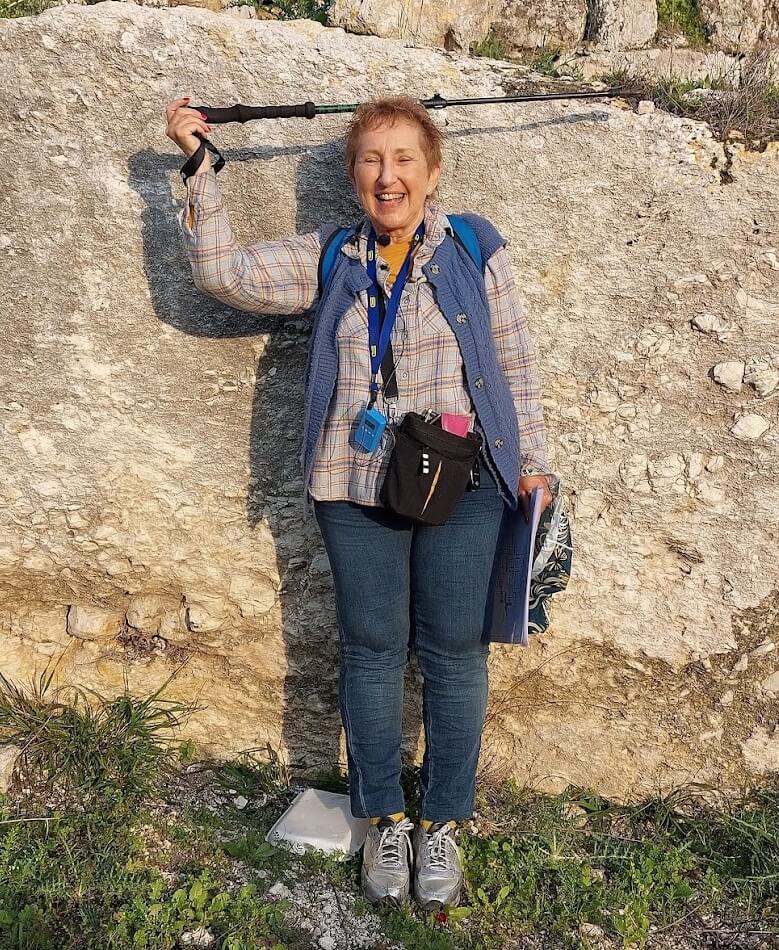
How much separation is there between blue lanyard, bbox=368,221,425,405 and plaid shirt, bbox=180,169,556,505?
2 cm

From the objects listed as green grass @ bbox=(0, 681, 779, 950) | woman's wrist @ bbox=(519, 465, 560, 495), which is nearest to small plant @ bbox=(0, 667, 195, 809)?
green grass @ bbox=(0, 681, 779, 950)

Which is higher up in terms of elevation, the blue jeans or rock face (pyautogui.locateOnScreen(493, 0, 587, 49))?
rock face (pyautogui.locateOnScreen(493, 0, 587, 49))

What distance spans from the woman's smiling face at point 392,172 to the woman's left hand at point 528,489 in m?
0.83

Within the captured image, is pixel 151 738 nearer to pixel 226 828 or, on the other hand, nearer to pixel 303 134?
pixel 226 828

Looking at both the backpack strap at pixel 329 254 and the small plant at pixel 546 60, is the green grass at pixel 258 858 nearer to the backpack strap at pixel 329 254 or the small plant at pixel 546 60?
the backpack strap at pixel 329 254

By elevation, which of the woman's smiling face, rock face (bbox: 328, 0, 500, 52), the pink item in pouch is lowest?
the pink item in pouch

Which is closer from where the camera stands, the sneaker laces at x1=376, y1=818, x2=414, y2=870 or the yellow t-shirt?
the yellow t-shirt

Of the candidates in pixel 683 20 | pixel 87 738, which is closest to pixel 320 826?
pixel 87 738

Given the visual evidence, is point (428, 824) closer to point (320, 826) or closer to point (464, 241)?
point (320, 826)

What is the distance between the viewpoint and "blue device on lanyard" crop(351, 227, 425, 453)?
2.43m

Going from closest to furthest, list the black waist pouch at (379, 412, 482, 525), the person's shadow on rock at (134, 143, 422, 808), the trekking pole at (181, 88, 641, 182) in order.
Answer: the black waist pouch at (379, 412, 482, 525), the trekking pole at (181, 88, 641, 182), the person's shadow on rock at (134, 143, 422, 808)

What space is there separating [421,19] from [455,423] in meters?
1.61

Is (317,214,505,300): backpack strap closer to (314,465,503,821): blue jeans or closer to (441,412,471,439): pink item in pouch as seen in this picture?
(441,412,471,439): pink item in pouch

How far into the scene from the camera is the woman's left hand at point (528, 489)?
103 inches
